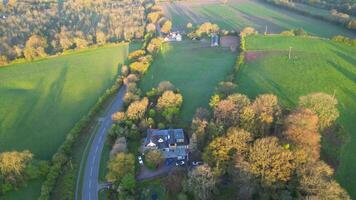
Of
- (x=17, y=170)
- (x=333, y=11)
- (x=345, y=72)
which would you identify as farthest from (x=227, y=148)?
(x=333, y=11)

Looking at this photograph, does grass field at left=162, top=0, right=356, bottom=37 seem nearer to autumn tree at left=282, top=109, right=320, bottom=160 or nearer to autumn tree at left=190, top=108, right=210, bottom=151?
autumn tree at left=282, top=109, right=320, bottom=160

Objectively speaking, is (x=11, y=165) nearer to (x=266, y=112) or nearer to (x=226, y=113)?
(x=226, y=113)

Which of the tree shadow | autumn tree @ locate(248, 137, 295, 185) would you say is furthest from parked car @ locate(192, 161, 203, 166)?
the tree shadow

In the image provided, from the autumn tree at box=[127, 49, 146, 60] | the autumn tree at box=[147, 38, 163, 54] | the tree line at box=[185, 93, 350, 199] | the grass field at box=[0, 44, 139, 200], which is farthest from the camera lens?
the autumn tree at box=[147, 38, 163, 54]

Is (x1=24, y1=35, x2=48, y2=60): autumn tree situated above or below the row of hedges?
above

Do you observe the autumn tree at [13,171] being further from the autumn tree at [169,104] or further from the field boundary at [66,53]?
the field boundary at [66,53]

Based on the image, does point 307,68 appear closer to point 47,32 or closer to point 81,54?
point 81,54

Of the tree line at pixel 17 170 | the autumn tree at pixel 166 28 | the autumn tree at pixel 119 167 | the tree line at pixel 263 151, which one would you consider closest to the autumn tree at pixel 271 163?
the tree line at pixel 263 151
